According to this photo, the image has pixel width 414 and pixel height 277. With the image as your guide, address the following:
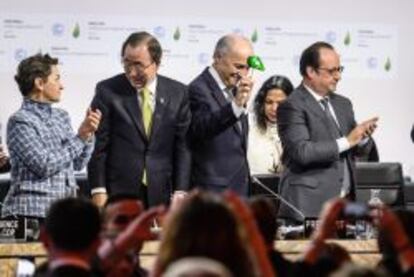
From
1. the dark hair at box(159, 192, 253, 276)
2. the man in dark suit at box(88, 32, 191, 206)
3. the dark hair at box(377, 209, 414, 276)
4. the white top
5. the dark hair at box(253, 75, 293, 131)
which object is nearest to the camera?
the dark hair at box(159, 192, 253, 276)

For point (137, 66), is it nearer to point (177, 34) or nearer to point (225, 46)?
point (225, 46)

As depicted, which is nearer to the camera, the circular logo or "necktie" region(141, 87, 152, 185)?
"necktie" region(141, 87, 152, 185)

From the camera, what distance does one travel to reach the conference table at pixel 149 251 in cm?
475

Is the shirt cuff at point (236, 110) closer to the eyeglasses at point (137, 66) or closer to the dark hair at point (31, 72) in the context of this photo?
the eyeglasses at point (137, 66)

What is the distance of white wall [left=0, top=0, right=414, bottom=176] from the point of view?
309 inches

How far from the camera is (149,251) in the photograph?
4.88m

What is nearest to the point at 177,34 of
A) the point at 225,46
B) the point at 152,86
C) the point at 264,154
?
the point at 264,154

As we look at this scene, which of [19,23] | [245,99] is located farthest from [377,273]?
[19,23]

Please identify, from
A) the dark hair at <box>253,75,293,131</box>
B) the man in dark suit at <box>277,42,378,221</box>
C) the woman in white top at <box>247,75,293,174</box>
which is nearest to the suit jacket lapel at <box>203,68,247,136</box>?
the man in dark suit at <box>277,42,378,221</box>

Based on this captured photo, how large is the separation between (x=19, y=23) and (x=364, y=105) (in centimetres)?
251

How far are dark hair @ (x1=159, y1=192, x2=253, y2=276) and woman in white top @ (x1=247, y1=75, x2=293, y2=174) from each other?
4.90 m

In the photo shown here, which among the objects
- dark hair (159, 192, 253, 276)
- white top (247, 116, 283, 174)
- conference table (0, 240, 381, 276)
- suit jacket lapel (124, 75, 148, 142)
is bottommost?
conference table (0, 240, 381, 276)

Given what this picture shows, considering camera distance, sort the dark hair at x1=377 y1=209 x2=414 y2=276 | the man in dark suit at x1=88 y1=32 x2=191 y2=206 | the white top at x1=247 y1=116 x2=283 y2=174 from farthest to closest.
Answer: the white top at x1=247 y1=116 x2=283 y2=174
the man in dark suit at x1=88 y1=32 x2=191 y2=206
the dark hair at x1=377 y1=209 x2=414 y2=276

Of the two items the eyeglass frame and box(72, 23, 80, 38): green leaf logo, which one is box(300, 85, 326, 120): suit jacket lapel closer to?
the eyeglass frame
